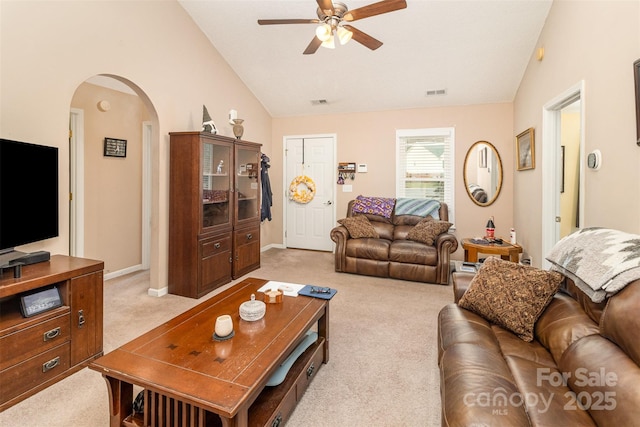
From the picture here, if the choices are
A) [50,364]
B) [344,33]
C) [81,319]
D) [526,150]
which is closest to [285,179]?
[344,33]

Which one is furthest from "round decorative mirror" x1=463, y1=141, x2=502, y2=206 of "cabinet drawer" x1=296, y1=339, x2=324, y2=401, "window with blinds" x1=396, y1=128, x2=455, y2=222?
"cabinet drawer" x1=296, y1=339, x2=324, y2=401

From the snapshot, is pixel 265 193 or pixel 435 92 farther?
pixel 265 193

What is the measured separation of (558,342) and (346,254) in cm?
297

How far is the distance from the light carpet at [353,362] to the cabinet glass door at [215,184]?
0.98 meters

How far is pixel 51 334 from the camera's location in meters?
2.01

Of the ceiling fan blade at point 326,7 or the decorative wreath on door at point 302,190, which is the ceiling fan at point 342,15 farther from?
the decorative wreath on door at point 302,190

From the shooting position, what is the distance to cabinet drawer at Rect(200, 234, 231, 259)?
11.6ft

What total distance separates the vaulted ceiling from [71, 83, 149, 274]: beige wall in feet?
4.79

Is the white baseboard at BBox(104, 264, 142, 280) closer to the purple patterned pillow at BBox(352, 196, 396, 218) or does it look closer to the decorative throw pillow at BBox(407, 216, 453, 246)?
the purple patterned pillow at BBox(352, 196, 396, 218)

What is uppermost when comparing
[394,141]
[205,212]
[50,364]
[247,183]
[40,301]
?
[394,141]

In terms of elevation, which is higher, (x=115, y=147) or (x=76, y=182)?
(x=115, y=147)

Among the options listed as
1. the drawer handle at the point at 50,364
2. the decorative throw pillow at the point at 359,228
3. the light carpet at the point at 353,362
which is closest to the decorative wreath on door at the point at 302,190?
the decorative throw pillow at the point at 359,228

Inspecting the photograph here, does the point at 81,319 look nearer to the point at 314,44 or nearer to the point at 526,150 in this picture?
the point at 314,44

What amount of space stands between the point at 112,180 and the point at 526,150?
5195 mm
